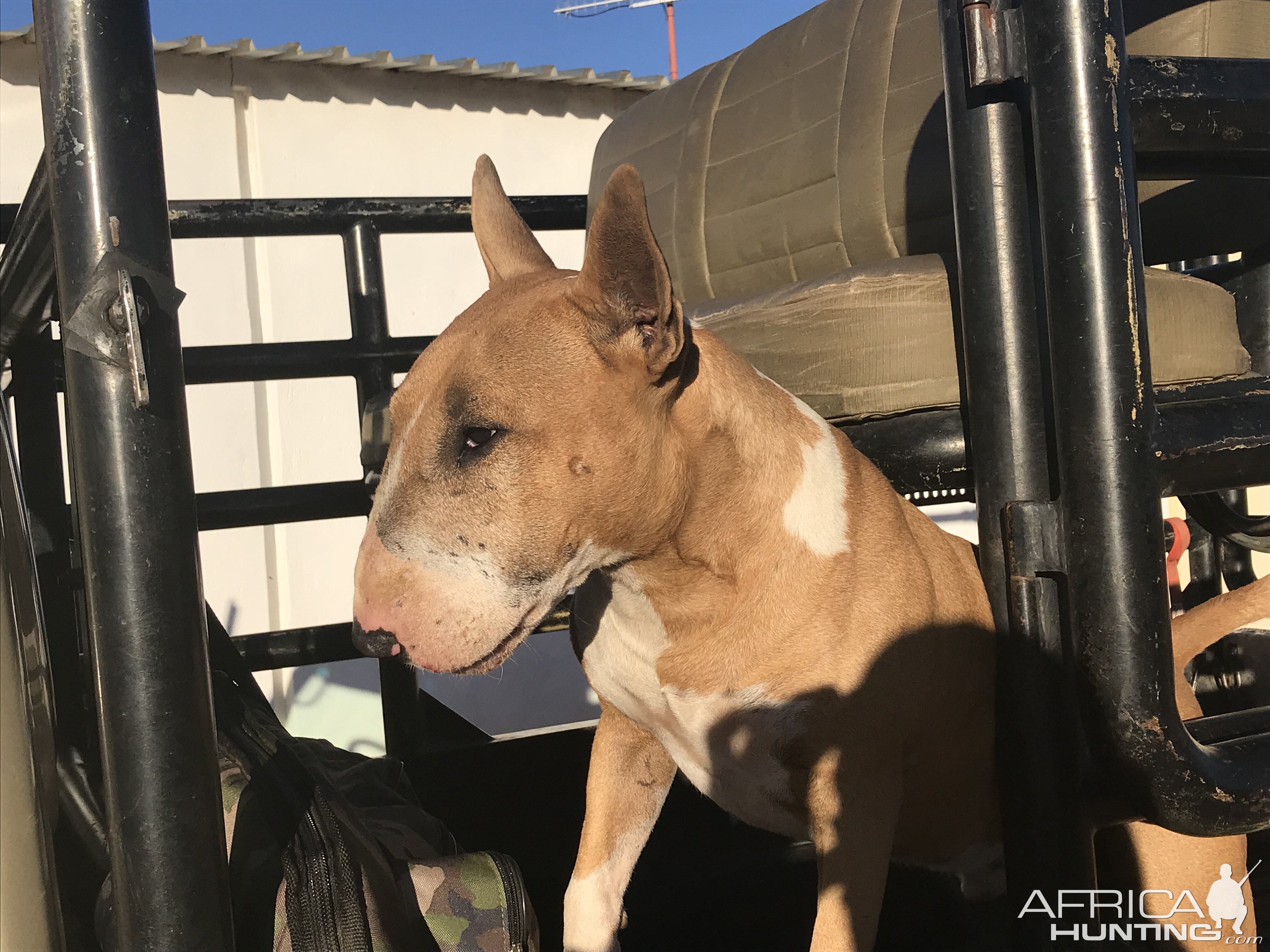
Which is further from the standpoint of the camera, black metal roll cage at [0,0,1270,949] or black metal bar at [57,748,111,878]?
black metal bar at [57,748,111,878]

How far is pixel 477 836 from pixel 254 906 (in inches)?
37.9

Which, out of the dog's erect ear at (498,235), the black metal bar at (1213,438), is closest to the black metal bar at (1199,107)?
the black metal bar at (1213,438)

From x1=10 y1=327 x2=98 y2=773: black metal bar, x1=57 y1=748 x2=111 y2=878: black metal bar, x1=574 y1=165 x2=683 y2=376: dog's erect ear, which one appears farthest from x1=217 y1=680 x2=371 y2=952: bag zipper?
x1=574 y1=165 x2=683 y2=376: dog's erect ear

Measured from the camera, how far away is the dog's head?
1.20 m

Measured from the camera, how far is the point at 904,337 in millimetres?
1454

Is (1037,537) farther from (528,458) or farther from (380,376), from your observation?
(380,376)

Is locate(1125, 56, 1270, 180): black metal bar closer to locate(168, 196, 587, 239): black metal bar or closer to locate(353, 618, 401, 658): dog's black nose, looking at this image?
locate(353, 618, 401, 658): dog's black nose

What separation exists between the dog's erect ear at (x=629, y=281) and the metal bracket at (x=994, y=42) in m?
0.37

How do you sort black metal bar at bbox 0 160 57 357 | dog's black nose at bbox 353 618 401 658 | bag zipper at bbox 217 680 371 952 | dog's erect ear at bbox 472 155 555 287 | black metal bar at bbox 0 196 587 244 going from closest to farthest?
black metal bar at bbox 0 160 57 357, bag zipper at bbox 217 680 371 952, dog's black nose at bbox 353 618 401 658, dog's erect ear at bbox 472 155 555 287, black metal bar at bbox 0 196 587 244

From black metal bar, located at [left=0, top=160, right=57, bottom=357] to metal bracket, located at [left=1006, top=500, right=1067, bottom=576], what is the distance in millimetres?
942

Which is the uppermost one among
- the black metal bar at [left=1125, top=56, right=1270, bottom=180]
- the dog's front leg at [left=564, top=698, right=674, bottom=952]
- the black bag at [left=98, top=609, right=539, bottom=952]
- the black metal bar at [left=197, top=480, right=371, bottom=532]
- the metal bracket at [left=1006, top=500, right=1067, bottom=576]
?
the black metal bar at [left=1125, top=56, right=1270, bottom=180]

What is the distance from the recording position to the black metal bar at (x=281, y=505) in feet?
6.26

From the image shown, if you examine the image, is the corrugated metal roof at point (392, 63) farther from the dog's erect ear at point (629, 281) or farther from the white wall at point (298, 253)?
the dog's erect ear at point (629, 281)

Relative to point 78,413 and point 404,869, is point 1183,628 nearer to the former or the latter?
point 404,869
